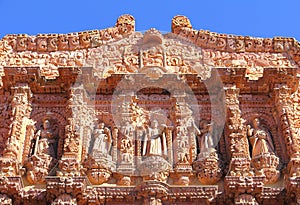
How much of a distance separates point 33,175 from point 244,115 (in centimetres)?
421

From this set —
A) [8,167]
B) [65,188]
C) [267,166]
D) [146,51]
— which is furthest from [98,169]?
[146,51]

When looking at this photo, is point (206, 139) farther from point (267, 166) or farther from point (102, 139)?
point (102, 139)

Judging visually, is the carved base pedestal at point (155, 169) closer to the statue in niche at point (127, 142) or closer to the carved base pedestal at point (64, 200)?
the statue in niche at point (127, 142)

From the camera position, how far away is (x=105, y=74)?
1188 cm

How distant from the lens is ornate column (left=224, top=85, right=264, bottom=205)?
9320 millimetres

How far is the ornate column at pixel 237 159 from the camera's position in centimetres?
932

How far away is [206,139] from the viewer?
417 inches

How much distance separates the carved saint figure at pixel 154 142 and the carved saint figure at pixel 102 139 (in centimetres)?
69

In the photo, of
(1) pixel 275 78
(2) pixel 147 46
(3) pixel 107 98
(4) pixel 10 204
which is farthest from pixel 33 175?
(1) pixel 275 78

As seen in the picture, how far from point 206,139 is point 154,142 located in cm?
97

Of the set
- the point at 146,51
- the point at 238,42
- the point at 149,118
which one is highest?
the point at 238,42

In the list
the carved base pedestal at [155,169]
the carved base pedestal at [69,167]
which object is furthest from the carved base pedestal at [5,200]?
the carved base pedestal at [155,169]

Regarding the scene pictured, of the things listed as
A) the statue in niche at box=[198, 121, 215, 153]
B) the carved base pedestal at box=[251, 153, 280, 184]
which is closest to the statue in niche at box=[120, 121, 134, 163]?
the statue in niche at box=[198, 121, 215, 153]

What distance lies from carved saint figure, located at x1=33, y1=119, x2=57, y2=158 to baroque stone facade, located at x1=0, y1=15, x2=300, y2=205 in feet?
0.09
